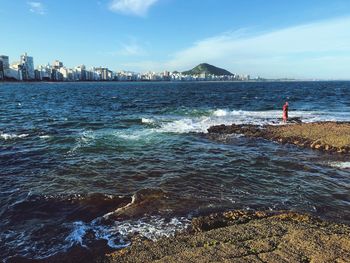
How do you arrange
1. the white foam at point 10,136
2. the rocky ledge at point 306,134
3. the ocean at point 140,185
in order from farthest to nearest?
the white foam at point 10,136, the rocky ledge at point 306,134, the ocean at point 140,185

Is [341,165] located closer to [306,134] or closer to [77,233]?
[306,134]

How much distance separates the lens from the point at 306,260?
22.8 feet

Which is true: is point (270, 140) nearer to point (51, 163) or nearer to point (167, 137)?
point (167, 137)

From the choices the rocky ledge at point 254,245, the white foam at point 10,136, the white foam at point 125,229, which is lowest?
the white foam at point 10,136

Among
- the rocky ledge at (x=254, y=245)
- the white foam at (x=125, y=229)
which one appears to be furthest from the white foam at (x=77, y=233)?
the rocky ledge at (x=254, y=245)

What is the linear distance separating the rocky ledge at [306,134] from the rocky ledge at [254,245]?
43.2 ft

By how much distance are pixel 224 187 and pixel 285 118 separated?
21858 millimetres

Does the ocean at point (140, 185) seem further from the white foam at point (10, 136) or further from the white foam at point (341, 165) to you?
the white foam at point (10, 136)

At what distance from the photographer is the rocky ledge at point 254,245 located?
7.12 m

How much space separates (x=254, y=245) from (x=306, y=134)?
18.9 metres

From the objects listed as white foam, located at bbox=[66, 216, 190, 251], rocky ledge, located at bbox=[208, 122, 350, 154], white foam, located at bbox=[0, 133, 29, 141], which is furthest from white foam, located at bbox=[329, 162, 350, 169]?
white foam, located at bbox=[0, 133, 29, 141]

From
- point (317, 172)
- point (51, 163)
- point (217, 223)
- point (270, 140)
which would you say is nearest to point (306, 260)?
point (217, 223)

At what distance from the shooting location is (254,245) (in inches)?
301

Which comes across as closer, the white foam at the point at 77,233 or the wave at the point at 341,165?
the white foam at the point at 77,233
